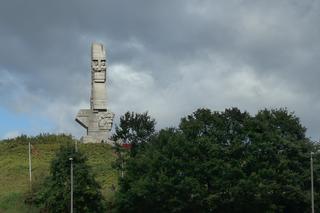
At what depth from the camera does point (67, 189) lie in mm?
49344

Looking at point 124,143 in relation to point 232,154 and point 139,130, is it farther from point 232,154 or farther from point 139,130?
point 232,154

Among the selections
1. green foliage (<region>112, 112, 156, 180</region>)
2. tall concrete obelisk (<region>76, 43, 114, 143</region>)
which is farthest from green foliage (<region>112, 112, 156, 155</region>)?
tall concrete obelisk (<region>76, 43, 114, 143</region>)

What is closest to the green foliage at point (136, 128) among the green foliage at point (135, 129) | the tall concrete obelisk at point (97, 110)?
the green foliage at point (135, 129)

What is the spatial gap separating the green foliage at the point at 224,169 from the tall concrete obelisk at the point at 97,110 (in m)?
15.2

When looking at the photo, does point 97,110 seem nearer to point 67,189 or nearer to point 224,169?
point 67,189

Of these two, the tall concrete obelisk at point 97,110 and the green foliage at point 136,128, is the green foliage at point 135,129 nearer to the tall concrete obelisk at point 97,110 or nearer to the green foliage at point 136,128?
the green foliage at point 136,128

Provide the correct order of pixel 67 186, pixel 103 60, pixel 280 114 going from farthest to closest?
pixel 103 60
pixel 280 114
pixel 67 186

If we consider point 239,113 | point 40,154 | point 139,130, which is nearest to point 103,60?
point 40,154

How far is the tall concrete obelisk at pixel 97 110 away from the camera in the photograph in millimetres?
67562

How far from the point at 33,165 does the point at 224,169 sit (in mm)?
21224

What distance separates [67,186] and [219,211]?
10.2 meters

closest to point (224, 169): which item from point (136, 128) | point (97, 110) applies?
point (136, 128)

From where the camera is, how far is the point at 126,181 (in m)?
51.3

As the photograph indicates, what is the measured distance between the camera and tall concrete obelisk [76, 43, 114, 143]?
6756cm
